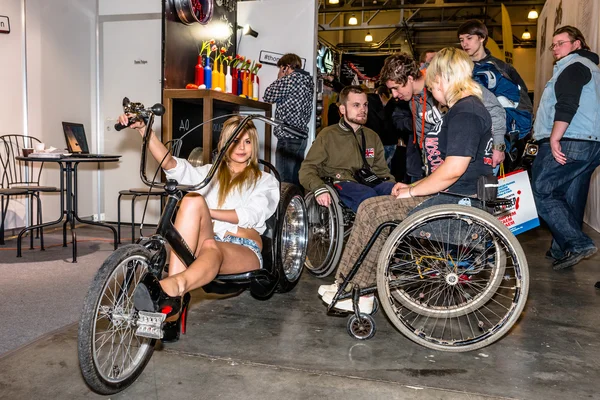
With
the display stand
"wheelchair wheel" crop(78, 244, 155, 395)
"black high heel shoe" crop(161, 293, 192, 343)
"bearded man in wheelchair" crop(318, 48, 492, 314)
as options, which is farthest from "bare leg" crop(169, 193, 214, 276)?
the display stand

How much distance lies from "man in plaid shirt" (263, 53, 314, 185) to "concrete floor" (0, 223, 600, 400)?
226cm

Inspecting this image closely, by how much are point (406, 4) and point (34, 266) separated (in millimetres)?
10754

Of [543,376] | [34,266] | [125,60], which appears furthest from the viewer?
[125,60]

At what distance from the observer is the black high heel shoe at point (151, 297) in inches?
63.6

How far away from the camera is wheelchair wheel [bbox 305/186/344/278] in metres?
3.12

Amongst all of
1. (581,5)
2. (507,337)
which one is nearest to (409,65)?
(507,337)

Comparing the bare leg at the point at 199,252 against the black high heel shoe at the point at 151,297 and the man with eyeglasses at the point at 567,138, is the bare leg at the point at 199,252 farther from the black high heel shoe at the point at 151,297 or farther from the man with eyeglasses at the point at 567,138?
the man with eyeglasses at the point at 567,138

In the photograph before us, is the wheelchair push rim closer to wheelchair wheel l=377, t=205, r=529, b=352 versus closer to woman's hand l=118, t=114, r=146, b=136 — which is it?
wheelchair wheel l=377, t=205, r=529, b=352

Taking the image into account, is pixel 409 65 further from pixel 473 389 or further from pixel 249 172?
pixel 473 389

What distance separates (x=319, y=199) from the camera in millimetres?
3098

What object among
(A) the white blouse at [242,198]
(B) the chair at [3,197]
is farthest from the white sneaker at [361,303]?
(B) the chair at [3,197]

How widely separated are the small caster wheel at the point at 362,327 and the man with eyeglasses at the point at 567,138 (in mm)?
1909

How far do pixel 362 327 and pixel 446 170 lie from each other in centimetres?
73

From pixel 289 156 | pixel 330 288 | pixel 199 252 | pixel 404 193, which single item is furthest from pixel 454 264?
pixel 289 156
